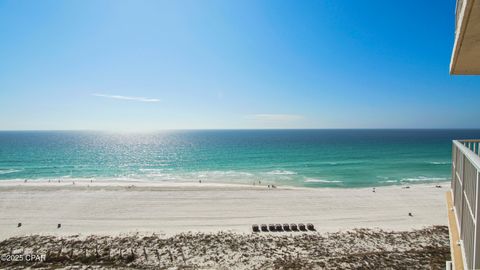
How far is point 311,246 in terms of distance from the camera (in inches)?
550

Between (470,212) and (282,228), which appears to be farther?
(282,228)

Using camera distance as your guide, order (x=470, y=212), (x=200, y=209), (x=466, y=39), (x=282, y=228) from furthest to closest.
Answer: (x=200, y=209) → (x=282, y=228) → (x=466, y=39) → (x=470, y=212)

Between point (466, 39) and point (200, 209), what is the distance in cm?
2029

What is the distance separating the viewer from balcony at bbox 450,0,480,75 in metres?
3.28

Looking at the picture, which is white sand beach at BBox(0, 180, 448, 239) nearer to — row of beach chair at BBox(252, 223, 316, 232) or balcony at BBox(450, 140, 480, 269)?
row of beach chair at BBox(252, 223, 316, 232)

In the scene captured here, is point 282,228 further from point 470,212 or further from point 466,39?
point 466,39

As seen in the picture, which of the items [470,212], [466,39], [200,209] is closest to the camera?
[470,212]

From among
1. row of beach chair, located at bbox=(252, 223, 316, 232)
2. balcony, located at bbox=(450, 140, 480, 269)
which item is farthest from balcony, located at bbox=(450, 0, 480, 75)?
row of beach chair, located at bbox=(252, 223, 316, 232)

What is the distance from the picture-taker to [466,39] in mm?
3930

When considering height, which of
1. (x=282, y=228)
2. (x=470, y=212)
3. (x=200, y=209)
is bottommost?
(x=200, y=209)

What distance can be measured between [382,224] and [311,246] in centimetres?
684

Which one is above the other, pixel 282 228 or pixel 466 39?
pixel 466 39

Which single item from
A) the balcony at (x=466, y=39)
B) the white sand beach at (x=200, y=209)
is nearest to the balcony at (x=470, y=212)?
the balcony at (x=466, y=39)

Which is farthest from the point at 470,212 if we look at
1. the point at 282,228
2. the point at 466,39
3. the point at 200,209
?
the point at 200,209
